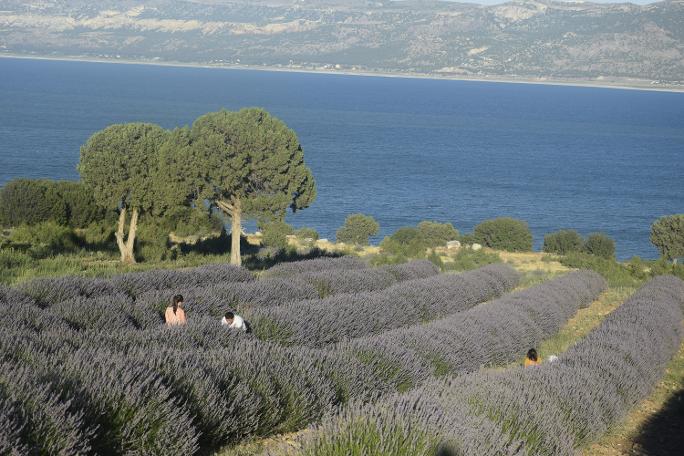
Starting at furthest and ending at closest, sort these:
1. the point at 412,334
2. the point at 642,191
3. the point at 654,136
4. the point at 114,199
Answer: the point at 654,136, the point at 642,191, the point at 114,199, the point at 412,334

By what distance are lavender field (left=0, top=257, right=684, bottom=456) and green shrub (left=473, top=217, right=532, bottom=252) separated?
26304 millimetres

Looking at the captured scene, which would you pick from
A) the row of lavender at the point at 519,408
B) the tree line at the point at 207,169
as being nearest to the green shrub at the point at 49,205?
the tree line at the point at 207,169

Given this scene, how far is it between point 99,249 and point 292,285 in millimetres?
12411

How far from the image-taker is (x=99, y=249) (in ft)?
86.4

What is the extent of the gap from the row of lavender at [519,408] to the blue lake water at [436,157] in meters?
46.6

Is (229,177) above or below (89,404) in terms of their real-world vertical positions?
below

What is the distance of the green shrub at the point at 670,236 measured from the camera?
42.5 metres

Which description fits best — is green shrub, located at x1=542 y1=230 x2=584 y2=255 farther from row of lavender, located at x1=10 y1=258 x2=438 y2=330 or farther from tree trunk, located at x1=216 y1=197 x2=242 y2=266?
row of lavender, located at x1=10 y1=258 x2=438 y2=330

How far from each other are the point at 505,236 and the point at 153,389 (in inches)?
1521

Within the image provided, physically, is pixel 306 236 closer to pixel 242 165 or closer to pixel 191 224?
pixel 191 224

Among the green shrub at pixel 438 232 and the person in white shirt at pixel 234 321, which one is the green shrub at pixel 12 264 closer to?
the person in white shirt at pixel 234 321

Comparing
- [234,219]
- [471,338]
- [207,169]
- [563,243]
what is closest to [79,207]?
[234,219]

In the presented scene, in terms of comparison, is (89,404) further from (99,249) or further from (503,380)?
(99,249)

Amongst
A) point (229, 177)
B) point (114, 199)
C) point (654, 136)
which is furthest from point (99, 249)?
point (654, 136)
